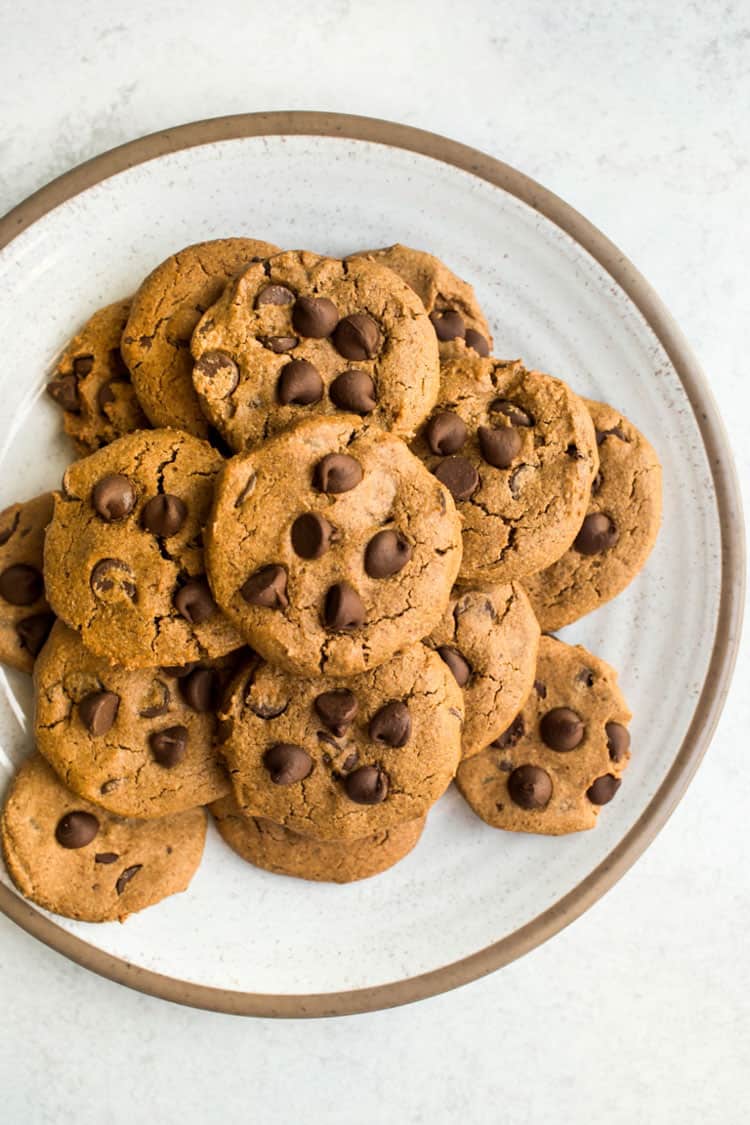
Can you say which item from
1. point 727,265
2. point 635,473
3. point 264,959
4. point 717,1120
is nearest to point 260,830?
point 264,959

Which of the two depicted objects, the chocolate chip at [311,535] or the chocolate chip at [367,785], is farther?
the chocolate chip at [367,785]

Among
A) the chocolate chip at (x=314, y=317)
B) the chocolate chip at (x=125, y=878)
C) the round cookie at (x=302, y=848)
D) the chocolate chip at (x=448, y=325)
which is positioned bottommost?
the chocolate chip at (x=125, y=878)

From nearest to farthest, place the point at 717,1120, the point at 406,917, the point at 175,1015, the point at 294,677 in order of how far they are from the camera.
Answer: the point at 294,677
the point at 406,917
the point at 175,1015
the point at 717,1120

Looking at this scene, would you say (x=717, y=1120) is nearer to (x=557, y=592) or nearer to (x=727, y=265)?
(x=557, y=592)

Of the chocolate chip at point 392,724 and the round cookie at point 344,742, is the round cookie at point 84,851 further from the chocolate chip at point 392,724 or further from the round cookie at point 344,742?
the chocolate chip at point 392,724

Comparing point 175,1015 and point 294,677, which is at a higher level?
point 294,677

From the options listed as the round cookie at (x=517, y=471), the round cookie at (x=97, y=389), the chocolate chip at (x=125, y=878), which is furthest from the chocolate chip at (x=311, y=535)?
the chocolate chip at (x=125, y=878)
